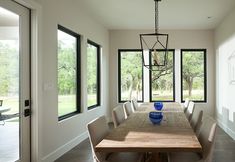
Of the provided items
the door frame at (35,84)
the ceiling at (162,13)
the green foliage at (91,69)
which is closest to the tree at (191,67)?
the ceiling at (162,13)

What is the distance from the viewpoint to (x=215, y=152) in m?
4.70

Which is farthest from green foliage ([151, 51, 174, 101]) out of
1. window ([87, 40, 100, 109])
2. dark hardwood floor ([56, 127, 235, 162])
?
dark hardwood floor ([56, 127, 235, 162])

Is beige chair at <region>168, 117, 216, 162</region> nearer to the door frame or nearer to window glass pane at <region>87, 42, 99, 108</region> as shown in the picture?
the door frame

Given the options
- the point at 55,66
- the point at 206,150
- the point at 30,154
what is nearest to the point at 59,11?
the point at 55,66

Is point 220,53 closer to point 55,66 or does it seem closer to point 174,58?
point 174,58

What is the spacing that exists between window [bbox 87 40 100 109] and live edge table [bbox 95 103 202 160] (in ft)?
10.9

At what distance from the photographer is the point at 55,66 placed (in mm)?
4336

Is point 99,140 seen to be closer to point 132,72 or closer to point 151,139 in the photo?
point 151,139

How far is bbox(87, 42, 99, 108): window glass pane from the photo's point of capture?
6.52m

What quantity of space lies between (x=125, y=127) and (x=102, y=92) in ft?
14.6

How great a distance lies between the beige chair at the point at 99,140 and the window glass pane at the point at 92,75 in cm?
353

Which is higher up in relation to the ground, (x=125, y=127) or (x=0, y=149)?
(x=125, y=127)

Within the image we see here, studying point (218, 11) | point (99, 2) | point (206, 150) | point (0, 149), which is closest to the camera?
point (206, 150)

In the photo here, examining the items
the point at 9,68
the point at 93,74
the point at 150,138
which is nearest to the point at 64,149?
the point at 9,68
